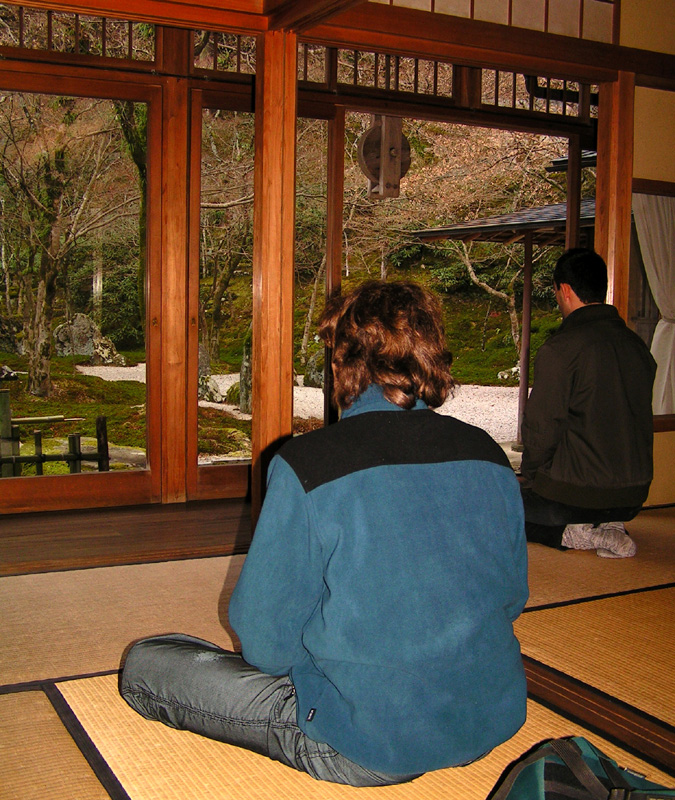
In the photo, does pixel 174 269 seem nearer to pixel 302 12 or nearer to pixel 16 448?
pixel 16 448

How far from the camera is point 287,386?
2957mm

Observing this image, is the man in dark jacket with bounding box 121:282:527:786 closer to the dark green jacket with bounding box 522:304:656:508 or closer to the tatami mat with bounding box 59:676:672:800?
the tatami mat with bounding box 59:676:672:800

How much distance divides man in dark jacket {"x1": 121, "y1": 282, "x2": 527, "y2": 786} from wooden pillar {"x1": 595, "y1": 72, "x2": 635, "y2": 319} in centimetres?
300

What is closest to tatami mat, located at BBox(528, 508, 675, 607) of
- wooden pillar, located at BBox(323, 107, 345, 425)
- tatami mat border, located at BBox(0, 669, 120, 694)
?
tatami mat border, located at BBox(0, 669, 120, 694)

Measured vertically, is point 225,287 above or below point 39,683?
above

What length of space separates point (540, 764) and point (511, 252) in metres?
11.5

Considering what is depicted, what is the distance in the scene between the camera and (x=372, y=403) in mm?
1423

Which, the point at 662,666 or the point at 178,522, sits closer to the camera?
the point at 662,666

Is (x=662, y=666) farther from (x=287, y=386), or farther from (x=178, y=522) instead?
(x=178, y=522)

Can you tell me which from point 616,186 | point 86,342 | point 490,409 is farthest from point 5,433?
point 490,409

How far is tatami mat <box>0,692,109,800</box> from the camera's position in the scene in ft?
5.44

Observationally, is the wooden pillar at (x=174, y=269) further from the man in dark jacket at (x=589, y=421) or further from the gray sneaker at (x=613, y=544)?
the gray sneaker at (x=613, y=544)

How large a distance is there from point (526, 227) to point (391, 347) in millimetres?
6201

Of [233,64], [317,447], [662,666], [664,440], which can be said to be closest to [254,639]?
[317,447]
